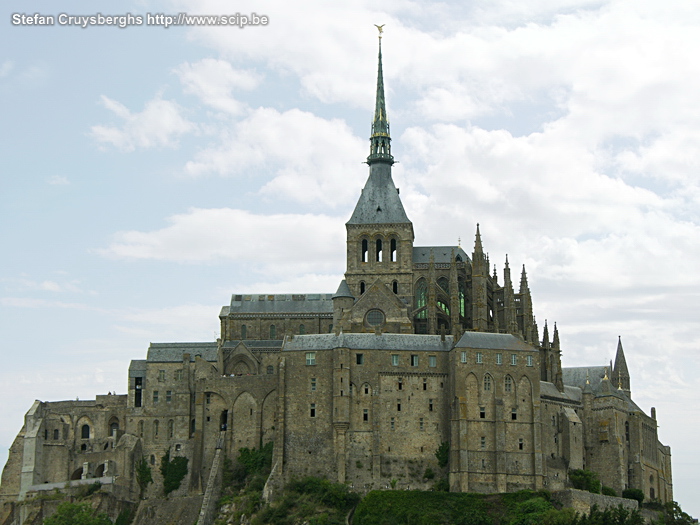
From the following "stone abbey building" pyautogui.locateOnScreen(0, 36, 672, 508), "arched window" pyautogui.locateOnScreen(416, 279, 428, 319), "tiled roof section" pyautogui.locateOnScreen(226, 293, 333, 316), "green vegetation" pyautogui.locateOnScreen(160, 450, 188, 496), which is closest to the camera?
"stone abbey building" pyautogui.locateOnScreen(0, 36, 672, 508)

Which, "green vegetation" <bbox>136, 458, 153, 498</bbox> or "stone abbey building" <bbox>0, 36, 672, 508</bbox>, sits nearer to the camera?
"stone abbey building" <bbox>0, 36, 672, 508</bbox>

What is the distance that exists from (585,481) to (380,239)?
3553cm

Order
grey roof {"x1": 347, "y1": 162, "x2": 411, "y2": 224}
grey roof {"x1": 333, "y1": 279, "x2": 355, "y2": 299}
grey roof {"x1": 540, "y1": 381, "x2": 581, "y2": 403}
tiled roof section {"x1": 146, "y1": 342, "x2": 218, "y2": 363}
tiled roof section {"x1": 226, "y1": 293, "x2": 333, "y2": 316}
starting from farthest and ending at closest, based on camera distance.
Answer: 1. tiled roof section {"x1": 226, "y1": 293, "x2": 333, "y2": 316}
2. grey roof {"x1": 347, "y1": 162, "x2": 411, "y2": 224}
3. grey roof {"x1": 333, "y1": 279, "x2": 355, "y2": 299}
4. tiled roof section {"x1": 146, "y1": 342, "x2": 218, "y2": 363}
5. grey roof {"x1": 540, "y1": 381, "x2": 581, "y2": 403}

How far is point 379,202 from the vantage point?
143m

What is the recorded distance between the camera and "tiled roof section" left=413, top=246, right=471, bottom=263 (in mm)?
142500

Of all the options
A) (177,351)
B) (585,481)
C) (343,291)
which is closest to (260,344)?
(177,351)

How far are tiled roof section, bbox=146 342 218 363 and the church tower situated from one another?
16503mm

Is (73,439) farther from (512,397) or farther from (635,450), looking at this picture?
(635,450)

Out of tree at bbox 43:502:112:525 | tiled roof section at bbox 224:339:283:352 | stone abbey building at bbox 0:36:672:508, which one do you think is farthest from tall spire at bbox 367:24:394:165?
tree at bbox 43:502:112:525

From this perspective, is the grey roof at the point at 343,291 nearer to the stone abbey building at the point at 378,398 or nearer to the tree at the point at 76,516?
the stone abbey building at the point at 378,398

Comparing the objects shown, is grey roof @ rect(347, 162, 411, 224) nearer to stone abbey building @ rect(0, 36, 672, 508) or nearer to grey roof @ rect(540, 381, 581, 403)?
stone abbey building @ rect(0, 36, 672, 508)

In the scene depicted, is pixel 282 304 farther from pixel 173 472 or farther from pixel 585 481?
pixel 585 481

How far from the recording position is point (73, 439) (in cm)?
13600

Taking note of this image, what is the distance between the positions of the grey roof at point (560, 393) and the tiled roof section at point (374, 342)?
1066cm
